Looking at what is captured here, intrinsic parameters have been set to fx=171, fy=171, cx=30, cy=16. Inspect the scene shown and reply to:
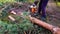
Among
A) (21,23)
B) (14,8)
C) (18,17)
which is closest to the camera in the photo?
(21,23)

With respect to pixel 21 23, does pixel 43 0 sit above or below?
above

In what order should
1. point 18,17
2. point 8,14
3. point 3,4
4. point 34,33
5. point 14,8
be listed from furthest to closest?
point 3,4
point 14,8
point 8,14
point 18,17
point 34,33

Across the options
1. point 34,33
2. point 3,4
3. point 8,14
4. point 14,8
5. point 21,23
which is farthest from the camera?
point 3,4

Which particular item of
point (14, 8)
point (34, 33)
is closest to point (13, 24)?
point (34, 33)

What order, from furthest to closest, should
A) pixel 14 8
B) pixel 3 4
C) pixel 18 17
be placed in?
pixel 3 4 → pixel 14 8 → pixel 18 17

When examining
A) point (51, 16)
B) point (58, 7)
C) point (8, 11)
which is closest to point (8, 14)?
point (8, 11)

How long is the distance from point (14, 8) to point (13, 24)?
1664 mm

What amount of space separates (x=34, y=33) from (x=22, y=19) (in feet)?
2.41

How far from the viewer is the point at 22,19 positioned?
5.11 metres

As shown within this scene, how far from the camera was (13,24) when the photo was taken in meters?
5.03

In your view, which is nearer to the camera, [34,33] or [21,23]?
[34,33]

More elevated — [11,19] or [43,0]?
[43,0]

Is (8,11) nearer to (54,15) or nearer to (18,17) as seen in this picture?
(18,17)

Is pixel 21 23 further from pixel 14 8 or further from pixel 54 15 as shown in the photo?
pixel 14 8
